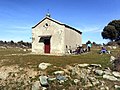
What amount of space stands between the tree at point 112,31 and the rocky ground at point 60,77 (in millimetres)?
73429

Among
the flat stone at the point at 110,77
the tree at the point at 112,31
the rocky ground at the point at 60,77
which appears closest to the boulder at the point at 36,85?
the rocky ground at the point at 60,77

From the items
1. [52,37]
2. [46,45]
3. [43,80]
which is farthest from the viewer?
[46,45]

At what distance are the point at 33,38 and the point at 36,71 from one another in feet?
76.9

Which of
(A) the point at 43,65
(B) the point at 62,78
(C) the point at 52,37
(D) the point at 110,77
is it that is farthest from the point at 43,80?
(C) the point at 52,37

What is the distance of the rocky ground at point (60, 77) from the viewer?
79.9 ft

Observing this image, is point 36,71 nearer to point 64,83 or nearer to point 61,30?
point 64,83

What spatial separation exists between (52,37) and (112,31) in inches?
2275

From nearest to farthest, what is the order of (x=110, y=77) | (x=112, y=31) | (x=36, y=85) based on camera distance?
(x=36, y=85), (x=110, y=77), (x=112, y=31)

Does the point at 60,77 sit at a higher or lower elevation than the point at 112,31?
lower

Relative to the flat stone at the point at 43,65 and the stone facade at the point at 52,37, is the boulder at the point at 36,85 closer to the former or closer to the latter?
the flat stone at the point at 43,65

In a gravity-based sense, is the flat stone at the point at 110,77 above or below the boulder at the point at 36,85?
above

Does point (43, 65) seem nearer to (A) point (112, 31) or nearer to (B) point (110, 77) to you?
(B) point (110, 77)

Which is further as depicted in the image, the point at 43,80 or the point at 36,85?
the point at 43,80

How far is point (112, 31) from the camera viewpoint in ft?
328
